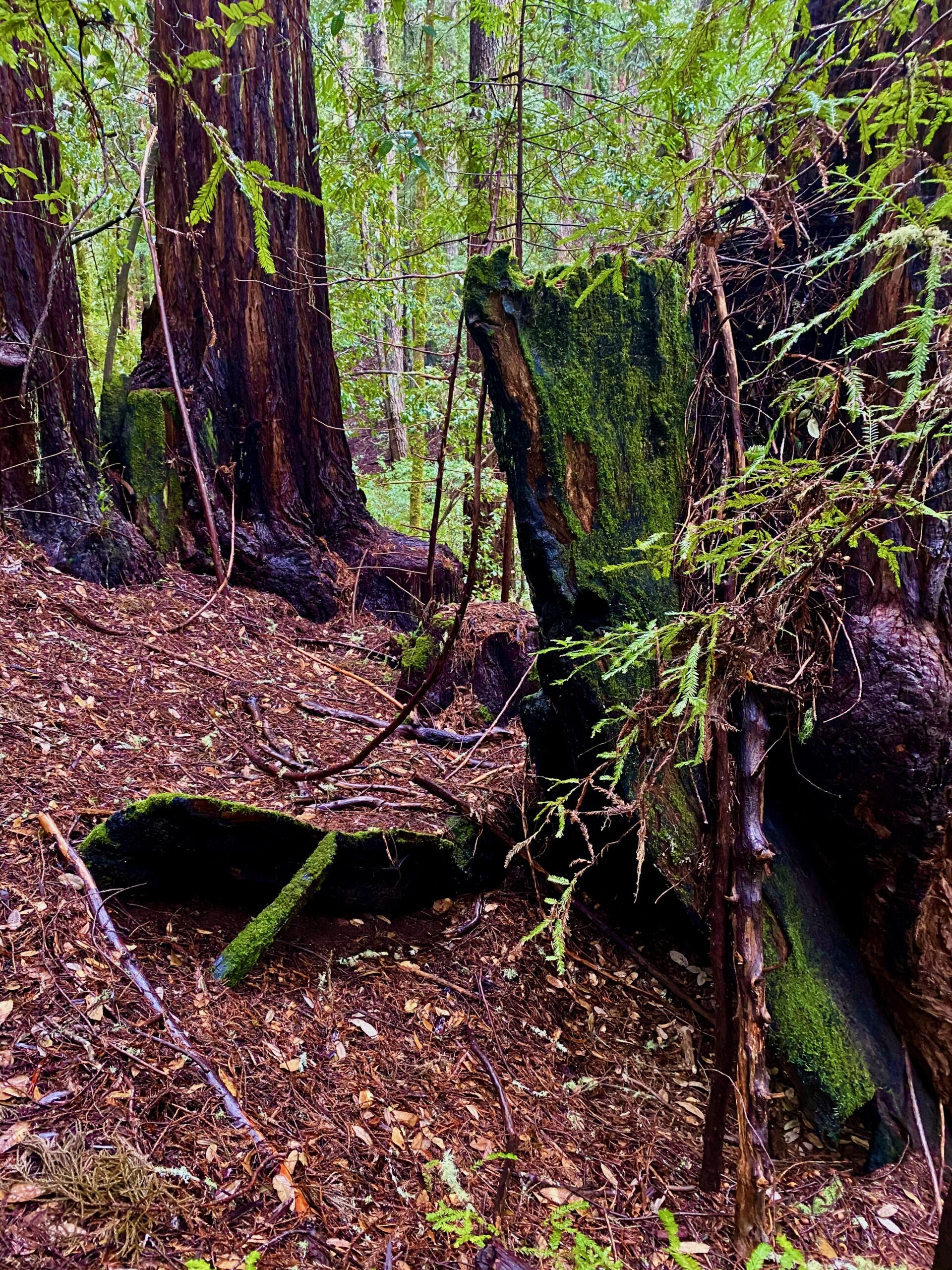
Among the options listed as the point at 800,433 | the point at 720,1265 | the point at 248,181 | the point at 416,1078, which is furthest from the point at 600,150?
the point at 720,1265

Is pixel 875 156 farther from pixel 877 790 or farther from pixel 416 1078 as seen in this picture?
pixel 416 1078

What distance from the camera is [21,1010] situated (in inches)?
75.0

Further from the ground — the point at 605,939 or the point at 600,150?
the point at 600,150

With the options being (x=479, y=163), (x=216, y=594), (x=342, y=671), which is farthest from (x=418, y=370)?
(x=216, y=594)

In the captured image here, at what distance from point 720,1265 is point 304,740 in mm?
2932

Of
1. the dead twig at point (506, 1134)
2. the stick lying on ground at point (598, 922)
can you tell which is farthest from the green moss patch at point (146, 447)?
the dead twig at point (506, 1134)

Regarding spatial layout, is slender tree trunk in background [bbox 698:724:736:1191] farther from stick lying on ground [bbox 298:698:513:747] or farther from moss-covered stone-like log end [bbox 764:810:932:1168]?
stick lying on ground [bbox 298:698:513:747]

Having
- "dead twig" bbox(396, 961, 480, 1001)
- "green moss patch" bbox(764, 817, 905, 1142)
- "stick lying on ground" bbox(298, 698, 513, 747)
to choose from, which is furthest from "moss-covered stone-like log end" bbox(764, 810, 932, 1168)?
"stick lying on ground" bbox(298, 698, 513, 747)

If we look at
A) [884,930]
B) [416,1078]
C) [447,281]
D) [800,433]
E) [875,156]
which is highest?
[447,281]

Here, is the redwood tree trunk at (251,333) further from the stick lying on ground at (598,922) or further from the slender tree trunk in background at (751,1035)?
the slender tree trunk in background at (751,1035)

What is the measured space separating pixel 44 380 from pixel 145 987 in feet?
12.5

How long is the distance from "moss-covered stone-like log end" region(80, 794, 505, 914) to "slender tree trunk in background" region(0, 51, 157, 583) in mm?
2756

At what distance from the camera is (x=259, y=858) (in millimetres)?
2645

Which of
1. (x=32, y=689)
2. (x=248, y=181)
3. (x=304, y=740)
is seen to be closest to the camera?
(x=248, y=181)
